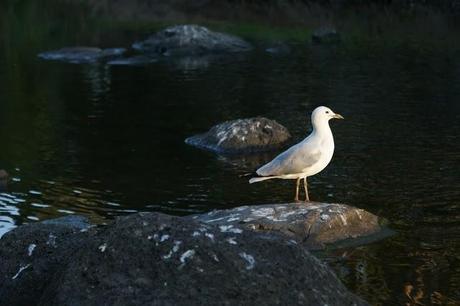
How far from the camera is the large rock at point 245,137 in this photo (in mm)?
21297

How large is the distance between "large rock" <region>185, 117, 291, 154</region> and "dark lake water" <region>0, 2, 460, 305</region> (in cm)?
54

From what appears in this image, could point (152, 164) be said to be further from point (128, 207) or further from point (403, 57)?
point (403, 57)

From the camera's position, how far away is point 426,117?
24.3m

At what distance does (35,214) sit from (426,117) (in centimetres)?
1247

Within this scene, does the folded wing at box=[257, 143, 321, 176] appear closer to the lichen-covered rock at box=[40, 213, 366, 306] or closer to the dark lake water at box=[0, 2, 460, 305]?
the dark lake water at box=[0, 2, 460, 305]

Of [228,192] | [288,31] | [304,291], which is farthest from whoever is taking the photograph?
[288,31]

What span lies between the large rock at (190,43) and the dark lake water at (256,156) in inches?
83.3

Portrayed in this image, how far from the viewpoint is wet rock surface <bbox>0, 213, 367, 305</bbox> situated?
8445 mm

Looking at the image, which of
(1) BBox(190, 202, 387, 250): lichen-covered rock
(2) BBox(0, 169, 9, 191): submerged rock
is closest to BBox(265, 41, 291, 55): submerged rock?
(2) BBox(0, 169, 9, 191): submerged rock

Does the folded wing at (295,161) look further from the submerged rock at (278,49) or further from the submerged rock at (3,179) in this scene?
the submerged rock at (278,49)

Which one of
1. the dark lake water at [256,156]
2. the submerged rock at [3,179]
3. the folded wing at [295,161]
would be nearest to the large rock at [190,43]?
the dark lake water at [256,156]

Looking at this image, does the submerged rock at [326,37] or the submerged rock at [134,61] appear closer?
the submerged rock at [134,61]

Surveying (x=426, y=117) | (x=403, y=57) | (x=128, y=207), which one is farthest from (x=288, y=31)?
(x=128, y=207)

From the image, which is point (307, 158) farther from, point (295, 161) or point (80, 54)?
point (80, 54)
